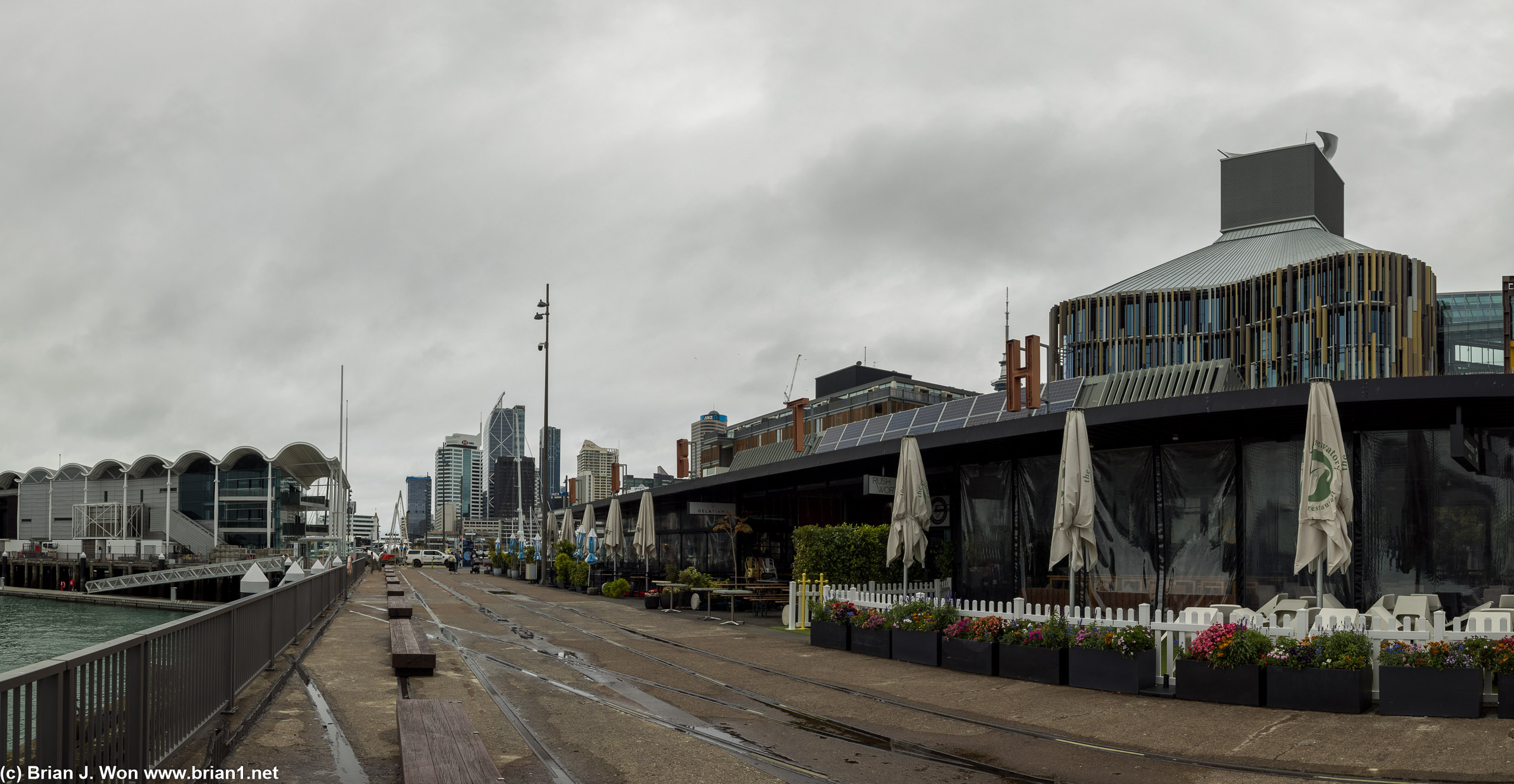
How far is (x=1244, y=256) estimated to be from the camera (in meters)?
98.9

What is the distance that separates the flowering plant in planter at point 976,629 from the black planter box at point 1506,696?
5.75 meters

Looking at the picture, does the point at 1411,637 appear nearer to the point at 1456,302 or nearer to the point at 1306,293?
the point at 1306,293

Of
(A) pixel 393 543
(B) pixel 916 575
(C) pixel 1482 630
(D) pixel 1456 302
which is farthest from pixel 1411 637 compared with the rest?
(A) pixel 393 543

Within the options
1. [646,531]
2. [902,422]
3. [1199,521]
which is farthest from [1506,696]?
[646,531]

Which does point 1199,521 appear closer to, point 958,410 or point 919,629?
point 919,629

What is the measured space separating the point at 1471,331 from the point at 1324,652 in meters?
95.6

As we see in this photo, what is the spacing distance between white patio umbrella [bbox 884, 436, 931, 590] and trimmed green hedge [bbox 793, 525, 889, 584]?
→ 242cm

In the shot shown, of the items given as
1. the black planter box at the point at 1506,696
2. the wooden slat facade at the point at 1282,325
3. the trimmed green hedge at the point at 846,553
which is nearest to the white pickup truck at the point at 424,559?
the wooden slat facade at the point at 1282,325

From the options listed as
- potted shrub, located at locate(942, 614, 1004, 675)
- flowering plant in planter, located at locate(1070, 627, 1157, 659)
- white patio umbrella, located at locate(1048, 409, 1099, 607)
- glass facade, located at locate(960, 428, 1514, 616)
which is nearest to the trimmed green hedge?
glass facade, located at locate(960, 428, 1514, 616)

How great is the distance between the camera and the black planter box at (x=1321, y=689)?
1098 centimetres

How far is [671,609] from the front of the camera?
2914 cm

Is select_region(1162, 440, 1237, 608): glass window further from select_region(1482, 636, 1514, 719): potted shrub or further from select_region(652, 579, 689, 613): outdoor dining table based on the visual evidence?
select_region(652, 579, 689, 613): outdoor dining table

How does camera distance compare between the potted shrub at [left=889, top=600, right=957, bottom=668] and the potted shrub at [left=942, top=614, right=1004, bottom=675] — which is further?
the potted shrub at [left=889, top=600, right=957, bottom=668]

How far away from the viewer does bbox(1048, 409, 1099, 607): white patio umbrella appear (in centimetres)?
1510
